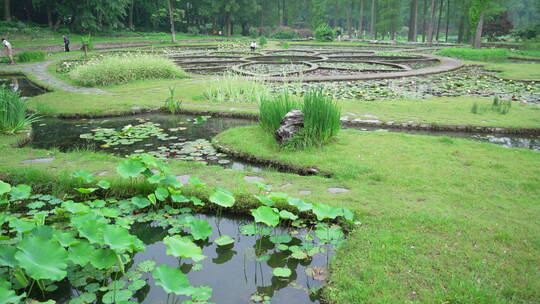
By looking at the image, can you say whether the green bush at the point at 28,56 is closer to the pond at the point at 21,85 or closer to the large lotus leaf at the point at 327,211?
the pond at the point at 21,85

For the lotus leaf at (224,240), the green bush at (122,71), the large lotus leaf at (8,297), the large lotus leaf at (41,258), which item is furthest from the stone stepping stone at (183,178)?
the green bush at (122,71)

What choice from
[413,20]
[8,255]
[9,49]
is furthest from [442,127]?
[413,20]

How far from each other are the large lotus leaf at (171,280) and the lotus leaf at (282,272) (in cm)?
73

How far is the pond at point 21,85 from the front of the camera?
1129 centimetres

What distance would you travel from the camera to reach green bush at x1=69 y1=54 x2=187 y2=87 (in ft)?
36.9

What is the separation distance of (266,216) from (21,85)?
43.5ft

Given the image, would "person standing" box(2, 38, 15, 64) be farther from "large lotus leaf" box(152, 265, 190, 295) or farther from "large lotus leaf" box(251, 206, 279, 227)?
"large lotus leaf" box(152, 265, 190, 295)

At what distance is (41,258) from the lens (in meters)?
2.14

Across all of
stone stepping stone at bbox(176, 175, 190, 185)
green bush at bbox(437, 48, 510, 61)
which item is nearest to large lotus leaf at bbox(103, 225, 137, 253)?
stone stepping stone at bbox(176, 175, 190, 185)

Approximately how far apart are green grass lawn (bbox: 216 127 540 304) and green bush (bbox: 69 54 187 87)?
7.89 m

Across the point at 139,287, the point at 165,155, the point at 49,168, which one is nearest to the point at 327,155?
the point at 165,155

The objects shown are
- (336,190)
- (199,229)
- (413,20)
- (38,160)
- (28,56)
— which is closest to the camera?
(199,229)

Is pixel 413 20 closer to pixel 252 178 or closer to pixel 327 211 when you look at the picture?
pixel 252 178

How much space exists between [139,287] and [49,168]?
274 centimetres
